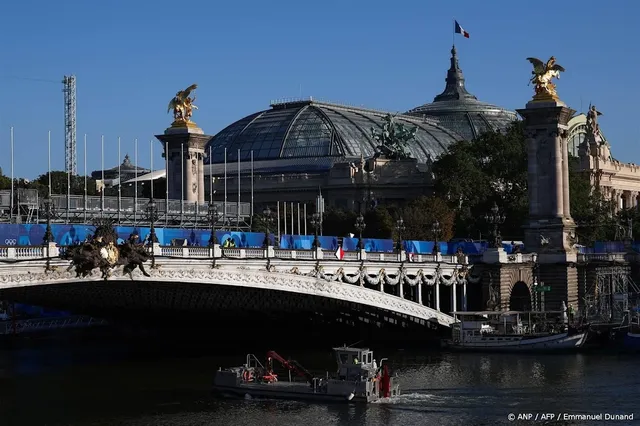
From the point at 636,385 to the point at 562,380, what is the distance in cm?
434

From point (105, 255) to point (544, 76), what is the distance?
163 ft

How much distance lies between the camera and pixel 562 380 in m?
69.4

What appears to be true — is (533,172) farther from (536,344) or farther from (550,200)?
(536,344)

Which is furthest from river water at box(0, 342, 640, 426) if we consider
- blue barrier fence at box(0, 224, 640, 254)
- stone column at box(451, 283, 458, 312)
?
stone column at box(451, 283, 458, 312)

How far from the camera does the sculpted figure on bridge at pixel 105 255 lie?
6038cm

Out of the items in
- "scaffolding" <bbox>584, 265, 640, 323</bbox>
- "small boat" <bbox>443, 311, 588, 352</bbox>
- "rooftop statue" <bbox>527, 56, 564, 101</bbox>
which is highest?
"rooftop statue" <bbox>527, 56, 564, 101</bbox>

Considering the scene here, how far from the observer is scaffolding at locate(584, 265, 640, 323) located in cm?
9381

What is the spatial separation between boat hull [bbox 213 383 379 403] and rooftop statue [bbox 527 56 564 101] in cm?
4526

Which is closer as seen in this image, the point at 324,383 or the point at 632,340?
the point at 324,383

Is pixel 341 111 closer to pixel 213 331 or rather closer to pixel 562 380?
pixel 213 331

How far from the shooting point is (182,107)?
116m

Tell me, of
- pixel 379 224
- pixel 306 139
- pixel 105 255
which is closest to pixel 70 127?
pixel 306 139

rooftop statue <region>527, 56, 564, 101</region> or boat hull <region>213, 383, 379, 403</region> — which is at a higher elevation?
rooftop statue <region>527, 56, 564, 101</region>

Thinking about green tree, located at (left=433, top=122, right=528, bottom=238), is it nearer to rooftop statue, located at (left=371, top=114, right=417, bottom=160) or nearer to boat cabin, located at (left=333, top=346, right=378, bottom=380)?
rooftop statue, located at (left=371, top=114, right=417, bottom=160)
